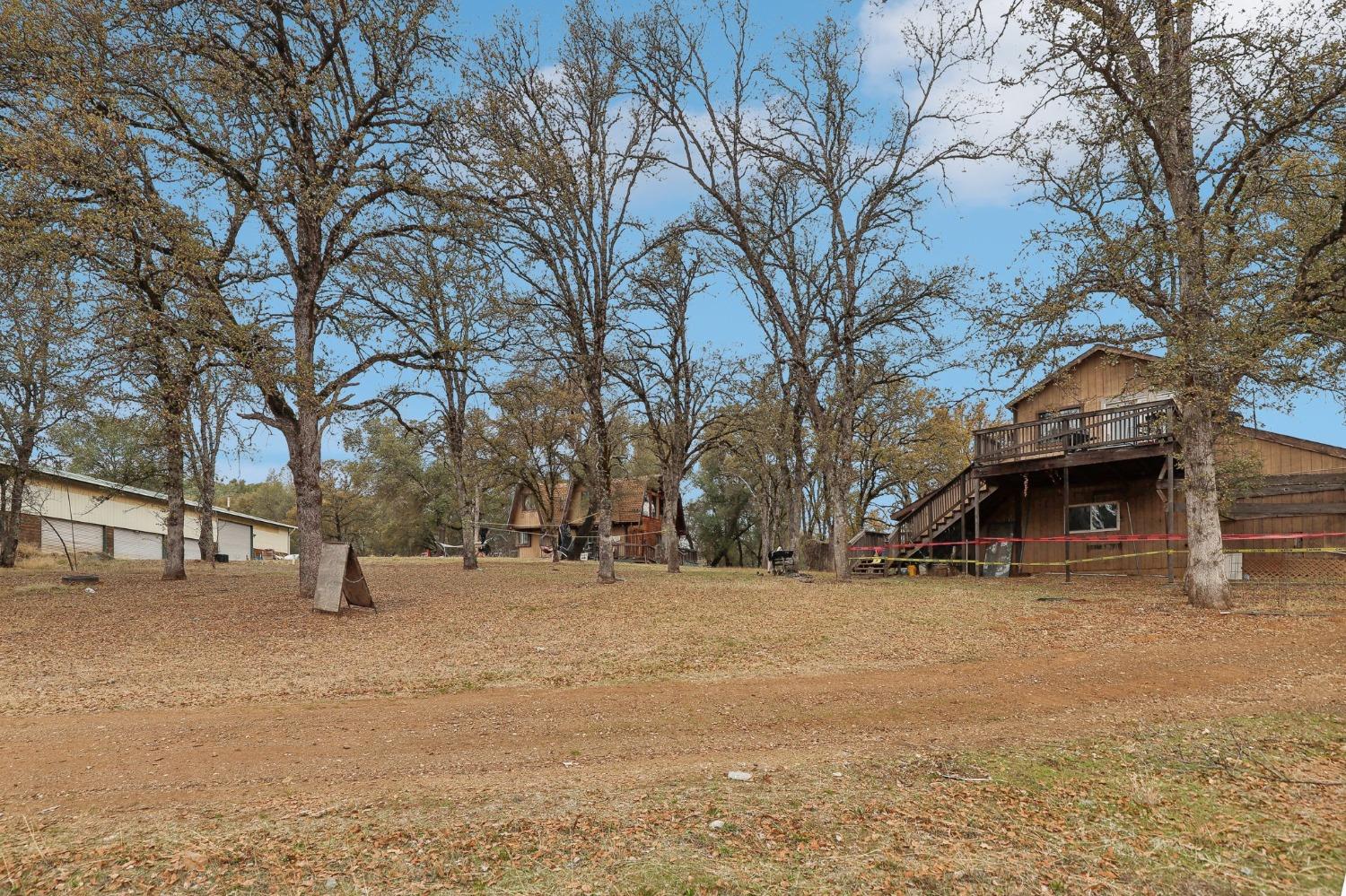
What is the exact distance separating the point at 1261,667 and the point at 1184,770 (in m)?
5.38

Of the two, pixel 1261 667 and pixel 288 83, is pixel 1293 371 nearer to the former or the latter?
pixel 1261 667

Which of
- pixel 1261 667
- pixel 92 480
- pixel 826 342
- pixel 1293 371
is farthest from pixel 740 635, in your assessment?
pixel 92 480

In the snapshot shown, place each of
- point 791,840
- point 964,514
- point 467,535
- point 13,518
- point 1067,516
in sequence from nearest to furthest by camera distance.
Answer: point 791,840, point 1067,516, point 13,518, point 964,514, point 467,535

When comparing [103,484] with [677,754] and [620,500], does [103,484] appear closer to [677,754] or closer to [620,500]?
[620,500]

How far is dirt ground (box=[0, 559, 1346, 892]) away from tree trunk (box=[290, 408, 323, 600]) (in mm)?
2615

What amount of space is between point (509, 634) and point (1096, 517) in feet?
71.9

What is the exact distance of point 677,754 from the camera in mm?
6441

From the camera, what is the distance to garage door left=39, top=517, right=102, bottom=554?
→ 40.0m

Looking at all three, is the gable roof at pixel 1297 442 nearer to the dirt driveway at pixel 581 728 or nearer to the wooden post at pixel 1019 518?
the wooden post at pixel 1019 518

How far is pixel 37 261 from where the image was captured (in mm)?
14180

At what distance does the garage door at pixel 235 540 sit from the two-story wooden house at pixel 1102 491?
4736 cm

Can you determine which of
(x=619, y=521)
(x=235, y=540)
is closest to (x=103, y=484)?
(x=235, y=540)

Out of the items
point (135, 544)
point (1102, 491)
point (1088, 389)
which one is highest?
point (1088, 389)

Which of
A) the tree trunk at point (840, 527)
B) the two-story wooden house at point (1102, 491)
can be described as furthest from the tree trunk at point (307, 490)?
the two-story wooden house at point (1102, 491)
